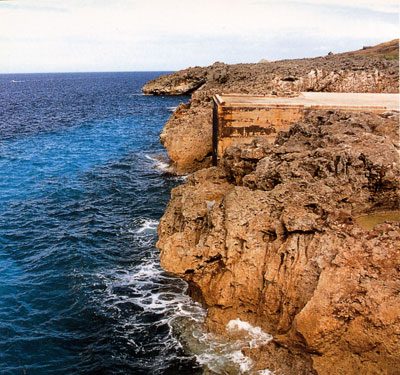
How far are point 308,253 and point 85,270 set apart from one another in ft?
29.4

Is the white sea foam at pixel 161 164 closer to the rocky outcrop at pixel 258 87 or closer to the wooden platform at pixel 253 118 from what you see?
the rocky outcrop at pixel 258 87

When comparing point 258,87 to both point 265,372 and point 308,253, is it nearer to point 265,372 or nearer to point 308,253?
point 308,253

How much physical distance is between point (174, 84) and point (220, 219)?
79990mm

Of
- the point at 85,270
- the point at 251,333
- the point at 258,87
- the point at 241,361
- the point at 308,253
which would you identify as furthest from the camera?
the point at 258,87

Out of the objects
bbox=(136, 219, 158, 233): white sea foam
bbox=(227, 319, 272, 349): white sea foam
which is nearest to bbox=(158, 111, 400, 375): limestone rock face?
bbox=(227, 319, 272, 349): white sea foam

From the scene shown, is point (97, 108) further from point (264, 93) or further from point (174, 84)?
point (264, 93)

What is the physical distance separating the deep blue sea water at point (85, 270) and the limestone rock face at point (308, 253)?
6.33 feet

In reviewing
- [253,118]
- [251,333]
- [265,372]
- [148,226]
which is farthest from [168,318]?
[253,118]

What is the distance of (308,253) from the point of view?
8086 mm

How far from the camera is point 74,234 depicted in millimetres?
16906

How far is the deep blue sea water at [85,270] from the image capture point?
9758 mm

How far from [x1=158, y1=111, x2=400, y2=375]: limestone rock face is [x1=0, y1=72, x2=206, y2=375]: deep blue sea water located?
1.93 meters

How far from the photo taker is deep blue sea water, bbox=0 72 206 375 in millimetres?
9758

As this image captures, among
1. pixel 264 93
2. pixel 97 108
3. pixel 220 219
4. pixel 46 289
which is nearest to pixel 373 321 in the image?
pixel 220 219
